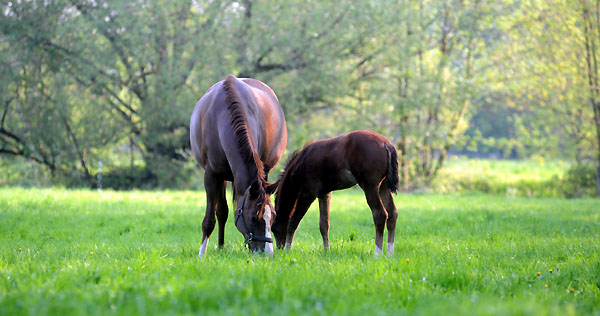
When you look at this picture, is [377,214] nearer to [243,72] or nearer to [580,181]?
[243,72]

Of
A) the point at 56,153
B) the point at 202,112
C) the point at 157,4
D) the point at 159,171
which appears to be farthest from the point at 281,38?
the point at 202,112

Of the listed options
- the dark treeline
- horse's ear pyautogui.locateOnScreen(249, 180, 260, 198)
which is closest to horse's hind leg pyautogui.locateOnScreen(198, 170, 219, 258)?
horse's ear pyautogui.locateOnScreen(249, 180, 260, 198)

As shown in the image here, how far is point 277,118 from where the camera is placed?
7949mm

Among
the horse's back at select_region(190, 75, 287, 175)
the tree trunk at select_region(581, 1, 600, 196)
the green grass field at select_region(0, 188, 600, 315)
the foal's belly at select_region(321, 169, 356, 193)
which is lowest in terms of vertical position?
the green grass field at select_region(0, 188, 600, 315)

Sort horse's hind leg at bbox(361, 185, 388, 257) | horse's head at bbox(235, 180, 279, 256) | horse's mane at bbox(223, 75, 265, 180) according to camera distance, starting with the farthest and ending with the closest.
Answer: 1. horse's hind leg at bbox(361, 185, 388, 257)
2. horse's mane at bbox(223, 75, 265, 180)
3. horse's head at bbox(235, 180, 279, 256)

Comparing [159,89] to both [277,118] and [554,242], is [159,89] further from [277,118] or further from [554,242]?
[554,242]

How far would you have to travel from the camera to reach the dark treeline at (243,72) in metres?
18.2

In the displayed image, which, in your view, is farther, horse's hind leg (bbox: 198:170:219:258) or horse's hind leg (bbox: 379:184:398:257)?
horse's hind leg (bbox: 198:170:219:258)

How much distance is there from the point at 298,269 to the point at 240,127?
1.94m

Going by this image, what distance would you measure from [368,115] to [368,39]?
113 inches

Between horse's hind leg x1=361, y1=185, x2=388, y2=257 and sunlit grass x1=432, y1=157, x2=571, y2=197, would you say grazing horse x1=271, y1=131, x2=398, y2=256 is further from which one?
sunlit grass x1=432, y1=157, x2=571, y2=197

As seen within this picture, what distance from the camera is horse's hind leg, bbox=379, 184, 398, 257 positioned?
635 centimetres

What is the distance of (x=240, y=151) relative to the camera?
19.5 feet

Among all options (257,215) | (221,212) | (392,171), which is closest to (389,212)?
(392,171)
